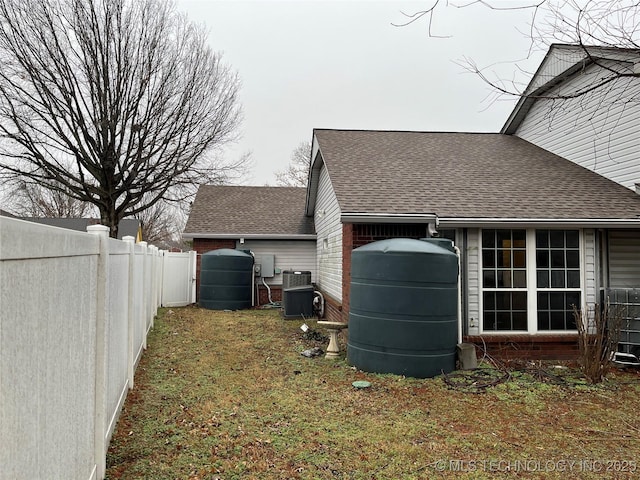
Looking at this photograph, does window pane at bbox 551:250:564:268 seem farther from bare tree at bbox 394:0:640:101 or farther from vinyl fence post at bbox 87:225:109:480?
vinyl fence post at bbox 87:225:109:480

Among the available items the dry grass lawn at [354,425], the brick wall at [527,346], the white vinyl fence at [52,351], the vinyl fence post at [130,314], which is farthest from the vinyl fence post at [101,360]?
the brick wall at [527,346]

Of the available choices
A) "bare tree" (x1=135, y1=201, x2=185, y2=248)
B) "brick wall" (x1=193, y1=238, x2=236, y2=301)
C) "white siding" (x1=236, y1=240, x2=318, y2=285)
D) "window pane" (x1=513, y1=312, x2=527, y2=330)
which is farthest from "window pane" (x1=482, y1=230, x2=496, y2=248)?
"bare tree" (x1=135, y1=201, x2=185, y2=248)

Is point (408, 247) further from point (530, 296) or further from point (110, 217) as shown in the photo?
point (110, 217)

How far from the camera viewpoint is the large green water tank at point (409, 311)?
640 cm

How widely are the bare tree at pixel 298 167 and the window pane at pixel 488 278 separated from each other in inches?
1112

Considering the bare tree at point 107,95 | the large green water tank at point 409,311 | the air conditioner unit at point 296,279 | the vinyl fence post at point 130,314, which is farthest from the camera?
the bare tree at point 107,95

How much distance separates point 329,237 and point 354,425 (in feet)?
24.4

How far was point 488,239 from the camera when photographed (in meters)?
8.06

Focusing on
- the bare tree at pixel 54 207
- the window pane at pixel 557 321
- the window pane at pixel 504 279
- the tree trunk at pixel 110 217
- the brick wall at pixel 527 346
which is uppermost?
the bare tree at pixel 54 207

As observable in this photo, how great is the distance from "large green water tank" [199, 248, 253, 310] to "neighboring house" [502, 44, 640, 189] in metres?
9.51

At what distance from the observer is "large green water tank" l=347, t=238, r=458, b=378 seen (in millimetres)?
6398

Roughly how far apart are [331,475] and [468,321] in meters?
5.07

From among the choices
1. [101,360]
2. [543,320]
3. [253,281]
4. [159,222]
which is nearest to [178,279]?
[253,281]

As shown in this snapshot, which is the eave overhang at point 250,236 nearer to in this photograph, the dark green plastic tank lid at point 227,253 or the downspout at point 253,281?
the downspout at point 253,281
